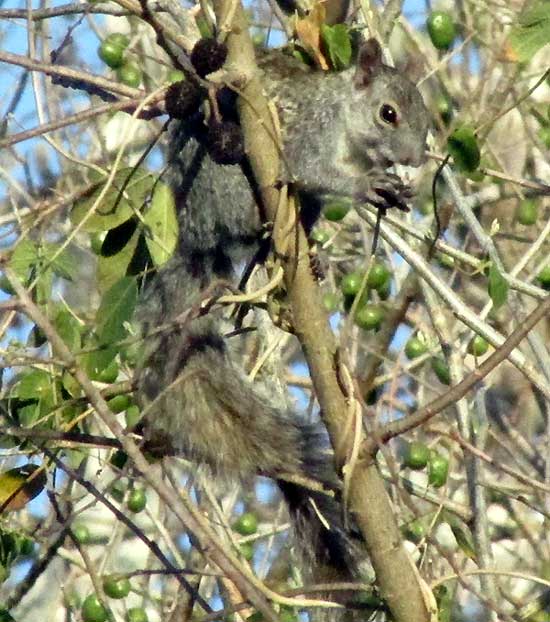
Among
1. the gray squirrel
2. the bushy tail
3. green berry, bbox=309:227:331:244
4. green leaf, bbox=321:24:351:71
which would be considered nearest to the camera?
green leaf, bbox=321:24:351:71

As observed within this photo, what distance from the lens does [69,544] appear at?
3.34 metres

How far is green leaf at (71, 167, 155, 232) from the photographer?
1746 millimetres

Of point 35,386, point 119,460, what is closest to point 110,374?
point 119,460

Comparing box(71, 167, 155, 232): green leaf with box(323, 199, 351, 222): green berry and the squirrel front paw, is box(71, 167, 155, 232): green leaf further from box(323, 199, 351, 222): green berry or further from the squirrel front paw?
box(323, 199, 351, 222): green berry

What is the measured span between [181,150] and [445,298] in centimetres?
60

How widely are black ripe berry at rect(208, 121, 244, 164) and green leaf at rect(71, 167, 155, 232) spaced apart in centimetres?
11

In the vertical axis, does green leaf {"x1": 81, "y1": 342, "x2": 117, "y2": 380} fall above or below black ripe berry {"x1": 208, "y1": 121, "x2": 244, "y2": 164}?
below

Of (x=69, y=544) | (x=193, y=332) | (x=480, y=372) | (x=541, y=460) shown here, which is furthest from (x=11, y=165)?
(x=480, y=372)

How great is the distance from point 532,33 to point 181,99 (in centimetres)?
50

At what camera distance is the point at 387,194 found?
2.20 meters

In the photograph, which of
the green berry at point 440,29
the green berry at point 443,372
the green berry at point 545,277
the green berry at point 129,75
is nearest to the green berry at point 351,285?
the green berry at point 443,372

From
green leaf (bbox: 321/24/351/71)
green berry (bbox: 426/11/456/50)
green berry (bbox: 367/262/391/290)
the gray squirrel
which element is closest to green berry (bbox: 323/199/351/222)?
the gray squirrel

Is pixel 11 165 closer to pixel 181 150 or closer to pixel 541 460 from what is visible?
pixel 181 150

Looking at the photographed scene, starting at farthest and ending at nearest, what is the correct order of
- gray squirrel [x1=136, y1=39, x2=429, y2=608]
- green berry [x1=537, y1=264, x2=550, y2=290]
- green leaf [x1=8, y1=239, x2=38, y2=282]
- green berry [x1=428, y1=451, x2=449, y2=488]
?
green berry [x1=537, y1=264, x2=550, y2=290] < green berry [x1=428, y1=451, x2=449, y2=488] < gray squirrel [x1=136, y1=39, x2=429, y2=608] < green leaf [x1=8, y1=239, x2=38, y2=282]
